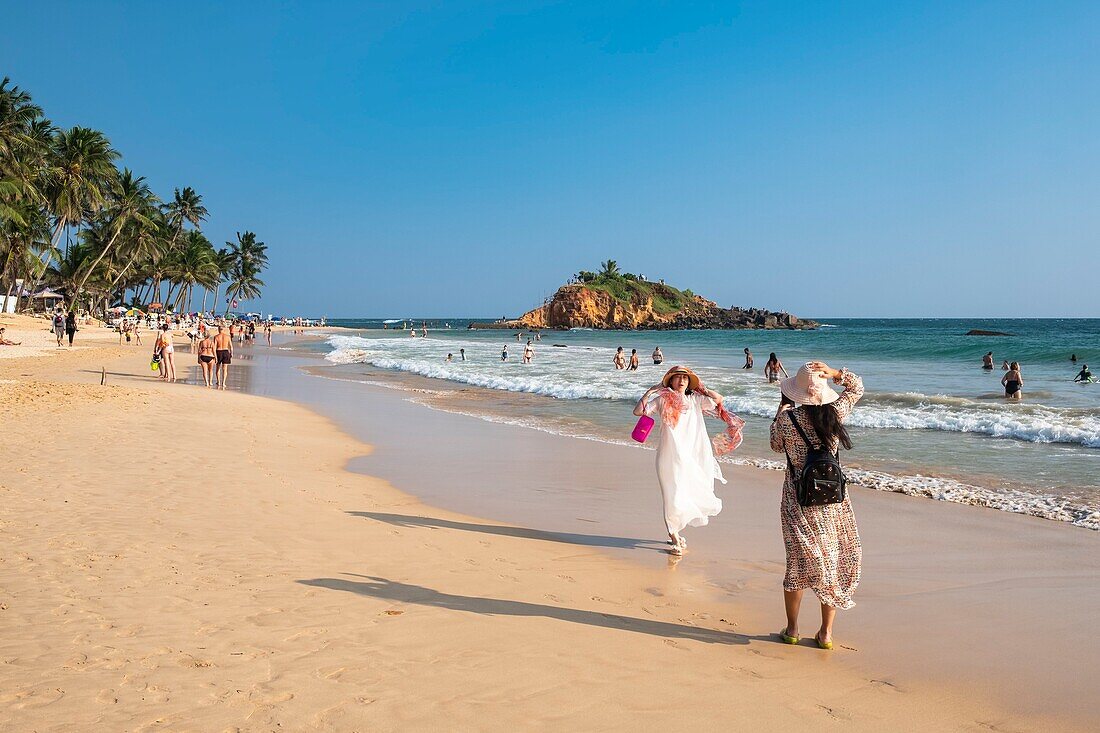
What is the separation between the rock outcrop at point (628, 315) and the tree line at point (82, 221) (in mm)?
59251

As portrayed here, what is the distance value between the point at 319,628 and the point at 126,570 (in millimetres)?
1808

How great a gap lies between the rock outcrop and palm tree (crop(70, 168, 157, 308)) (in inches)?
2819

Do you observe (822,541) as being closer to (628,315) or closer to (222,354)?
(222,354)

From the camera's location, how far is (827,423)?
4309mm

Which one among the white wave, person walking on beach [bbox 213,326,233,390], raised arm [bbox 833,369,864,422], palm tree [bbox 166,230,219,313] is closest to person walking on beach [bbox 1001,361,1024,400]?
the white wave

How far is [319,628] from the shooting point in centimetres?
438

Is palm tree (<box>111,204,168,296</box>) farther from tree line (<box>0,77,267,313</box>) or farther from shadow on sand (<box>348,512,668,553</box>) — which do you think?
shadow on sand (<box>348,512,668,553</box>)

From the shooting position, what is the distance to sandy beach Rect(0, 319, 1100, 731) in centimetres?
355

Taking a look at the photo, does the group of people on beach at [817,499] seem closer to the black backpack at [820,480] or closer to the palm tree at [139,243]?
the black backpack at [820,480]

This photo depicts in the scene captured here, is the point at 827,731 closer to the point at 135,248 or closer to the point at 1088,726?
the point at 1088,726

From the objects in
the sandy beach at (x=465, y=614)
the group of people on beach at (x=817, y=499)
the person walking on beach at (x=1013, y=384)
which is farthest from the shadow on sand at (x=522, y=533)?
the person walking on beach at (x=1013, y=384)

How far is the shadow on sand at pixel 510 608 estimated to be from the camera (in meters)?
4.70

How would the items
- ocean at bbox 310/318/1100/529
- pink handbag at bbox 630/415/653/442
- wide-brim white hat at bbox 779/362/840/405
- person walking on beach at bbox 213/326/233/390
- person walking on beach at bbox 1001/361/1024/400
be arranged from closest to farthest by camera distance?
wide-brim white hat at bbox 779/362/840/405 → pink handbag at bbox 630/415/653/442 → ocean at bbox 310/318/1100/529 → person walking on beach at bbox 1001/361/1024/400 → person walking on beach at bbox 213/326/233/390


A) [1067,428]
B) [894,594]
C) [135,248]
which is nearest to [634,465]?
[894,594]
